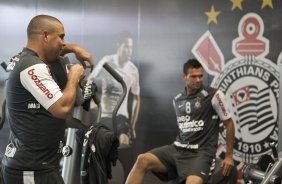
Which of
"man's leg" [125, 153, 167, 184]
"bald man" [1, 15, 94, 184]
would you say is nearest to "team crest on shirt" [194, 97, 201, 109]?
"man's leg" [125, 153, 167, 184]

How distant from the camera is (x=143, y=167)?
401 cm

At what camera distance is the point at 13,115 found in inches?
98.3

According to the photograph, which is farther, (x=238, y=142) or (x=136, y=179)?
(x=238, y=142)

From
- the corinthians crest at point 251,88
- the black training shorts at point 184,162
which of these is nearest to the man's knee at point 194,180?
the black training shorts at point 184,162

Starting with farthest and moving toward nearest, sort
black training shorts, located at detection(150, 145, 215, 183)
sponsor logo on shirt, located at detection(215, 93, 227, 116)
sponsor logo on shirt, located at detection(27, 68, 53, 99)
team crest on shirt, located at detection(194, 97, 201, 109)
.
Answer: team crest on shirt, located at detection(194, 97, 201, 109) < sponsor logo on shirt, located at detection(215, 93, 227, 116) < black training shorts, located at detection(150, 145, 215, 183) < sponsor logo on shirt, located at detection(27, 68, 53, 99)

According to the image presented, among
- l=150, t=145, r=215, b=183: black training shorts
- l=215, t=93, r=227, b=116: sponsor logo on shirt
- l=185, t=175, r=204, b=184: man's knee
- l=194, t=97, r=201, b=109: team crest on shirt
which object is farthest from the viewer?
l=194, t=97, r=201, b=109: team crest on shirt

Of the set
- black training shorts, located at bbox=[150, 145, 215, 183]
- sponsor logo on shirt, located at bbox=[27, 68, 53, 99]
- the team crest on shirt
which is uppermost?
sponsor logo on shirt, located at bbox=[27, 68, 53, 99]

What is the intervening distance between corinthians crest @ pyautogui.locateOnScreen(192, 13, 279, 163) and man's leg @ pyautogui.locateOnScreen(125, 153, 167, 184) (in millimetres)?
1186

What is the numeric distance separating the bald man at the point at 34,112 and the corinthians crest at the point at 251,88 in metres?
2.75

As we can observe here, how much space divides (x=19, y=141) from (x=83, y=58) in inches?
27.9

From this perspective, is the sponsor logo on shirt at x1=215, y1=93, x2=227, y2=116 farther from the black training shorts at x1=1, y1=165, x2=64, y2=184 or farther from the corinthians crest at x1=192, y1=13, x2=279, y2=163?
the black training shorts at x1=1, y1=165, x2=64, y2=184

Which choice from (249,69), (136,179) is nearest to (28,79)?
(136,179)

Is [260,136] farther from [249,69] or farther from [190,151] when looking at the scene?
[190,151]

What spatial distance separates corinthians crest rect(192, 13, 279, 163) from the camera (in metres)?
4.71
